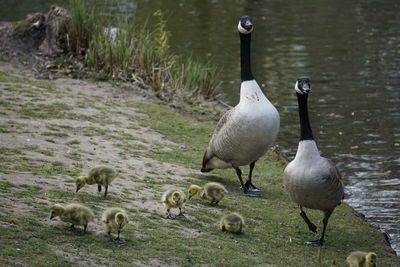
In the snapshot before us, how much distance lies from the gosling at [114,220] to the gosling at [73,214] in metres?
0.17

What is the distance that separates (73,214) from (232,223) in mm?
1868

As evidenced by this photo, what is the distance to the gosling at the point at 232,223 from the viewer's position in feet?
26.1

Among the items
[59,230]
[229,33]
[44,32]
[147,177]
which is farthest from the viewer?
[229,33]

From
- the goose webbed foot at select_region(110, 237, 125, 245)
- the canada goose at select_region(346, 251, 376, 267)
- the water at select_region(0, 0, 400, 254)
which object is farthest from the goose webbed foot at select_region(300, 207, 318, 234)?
the goose webbed foot at select_region(110, 237, 125, 245)

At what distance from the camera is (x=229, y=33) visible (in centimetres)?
2339

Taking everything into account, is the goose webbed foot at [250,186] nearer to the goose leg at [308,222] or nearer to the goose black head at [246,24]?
the goose leg at [308,222]

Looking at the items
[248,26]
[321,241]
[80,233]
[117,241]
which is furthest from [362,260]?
[248,26]

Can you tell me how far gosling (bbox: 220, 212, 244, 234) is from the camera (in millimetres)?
7949

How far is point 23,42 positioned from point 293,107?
648 centimetres

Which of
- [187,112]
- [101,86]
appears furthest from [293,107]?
[101,86]

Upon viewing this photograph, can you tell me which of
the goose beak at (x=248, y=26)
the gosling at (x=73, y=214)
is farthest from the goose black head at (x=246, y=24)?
the gosling at (x=73, y=214)

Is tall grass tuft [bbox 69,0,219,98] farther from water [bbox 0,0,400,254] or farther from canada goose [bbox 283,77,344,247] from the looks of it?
canada goose [bbox 283,77,344,247]

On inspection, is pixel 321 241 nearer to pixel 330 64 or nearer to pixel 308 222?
pixel 308 222

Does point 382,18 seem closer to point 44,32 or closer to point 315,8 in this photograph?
point 315,8
